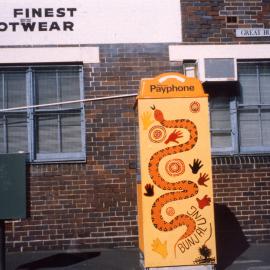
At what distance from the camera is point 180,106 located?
6.12m

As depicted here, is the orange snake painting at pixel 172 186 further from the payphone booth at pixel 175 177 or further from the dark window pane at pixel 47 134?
the dark window pane at pixel 47 134

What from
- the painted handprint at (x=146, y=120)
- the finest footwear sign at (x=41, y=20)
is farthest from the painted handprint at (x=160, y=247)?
the finest footwear sign at (x=41, y=20)

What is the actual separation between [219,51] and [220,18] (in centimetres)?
63

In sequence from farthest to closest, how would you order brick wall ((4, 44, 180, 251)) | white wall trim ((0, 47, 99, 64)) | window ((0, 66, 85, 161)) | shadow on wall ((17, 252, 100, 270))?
window ((0, 66, 85, 161)), white wall trim ((0, 47, 99, 64)), brick wall ((4, 44, 180, 251)), shadow on wall ((17, 252, 100, 270))

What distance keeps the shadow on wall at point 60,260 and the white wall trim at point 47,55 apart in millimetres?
3262

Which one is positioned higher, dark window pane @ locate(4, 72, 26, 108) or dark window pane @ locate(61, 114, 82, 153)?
dark window pane @ locate(4, 72, 26, 108)

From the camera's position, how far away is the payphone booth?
6.00m

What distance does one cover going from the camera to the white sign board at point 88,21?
26.9ft

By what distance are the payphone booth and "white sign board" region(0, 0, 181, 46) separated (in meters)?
2.50

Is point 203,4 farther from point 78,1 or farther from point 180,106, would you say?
point 180,106

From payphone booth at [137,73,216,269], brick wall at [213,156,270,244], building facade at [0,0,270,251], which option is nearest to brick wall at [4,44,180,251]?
building facade at [0,0,270,251]

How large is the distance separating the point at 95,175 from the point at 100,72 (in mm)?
1796

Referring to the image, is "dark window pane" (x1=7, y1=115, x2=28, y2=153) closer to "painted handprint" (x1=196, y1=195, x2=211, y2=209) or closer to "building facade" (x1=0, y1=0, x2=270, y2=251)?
"building facade" (x1=0, y1=0, x2=270, y2=251)

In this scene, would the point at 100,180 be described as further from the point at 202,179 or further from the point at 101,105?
the point at 202,179
